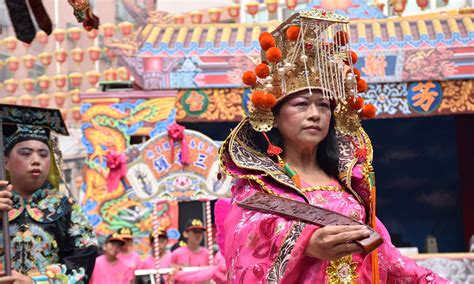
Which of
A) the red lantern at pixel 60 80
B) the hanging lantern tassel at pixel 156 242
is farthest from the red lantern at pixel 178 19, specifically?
the hanging lantern tassel at pixel 156 242

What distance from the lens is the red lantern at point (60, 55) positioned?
1287 cm

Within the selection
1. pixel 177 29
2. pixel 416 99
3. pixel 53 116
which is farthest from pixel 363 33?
A: pixel 53 116

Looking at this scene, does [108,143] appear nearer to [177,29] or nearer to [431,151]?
[177,29]

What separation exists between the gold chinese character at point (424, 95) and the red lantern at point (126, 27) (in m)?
3.06

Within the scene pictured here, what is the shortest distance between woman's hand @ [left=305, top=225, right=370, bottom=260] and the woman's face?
23.3 inches

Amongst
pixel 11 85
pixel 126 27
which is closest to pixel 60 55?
pixel 11 85

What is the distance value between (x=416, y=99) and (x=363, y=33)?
87cm

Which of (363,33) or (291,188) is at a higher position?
(363,33)

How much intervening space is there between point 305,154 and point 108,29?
8.20 meters

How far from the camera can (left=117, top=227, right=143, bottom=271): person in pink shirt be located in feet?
31.6

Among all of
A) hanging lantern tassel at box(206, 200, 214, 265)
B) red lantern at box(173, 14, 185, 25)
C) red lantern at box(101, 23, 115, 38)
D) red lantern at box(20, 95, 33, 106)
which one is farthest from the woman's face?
red lantern at box(20, 95, 33, 106)

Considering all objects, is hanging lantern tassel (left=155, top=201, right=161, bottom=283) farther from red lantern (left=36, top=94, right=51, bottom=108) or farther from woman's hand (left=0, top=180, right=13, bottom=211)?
woman's hand (left=0, top=180, right=13, bottom=211)

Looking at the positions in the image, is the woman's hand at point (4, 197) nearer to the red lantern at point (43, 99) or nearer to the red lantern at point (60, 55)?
the red lantern at point (60, 55)

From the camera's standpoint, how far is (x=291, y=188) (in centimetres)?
405
